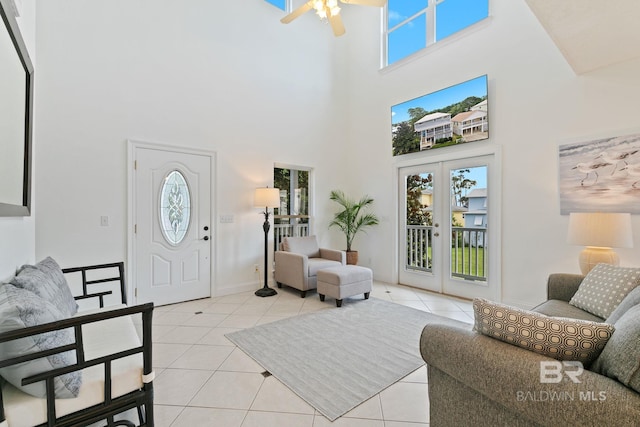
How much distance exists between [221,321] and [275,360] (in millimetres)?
1143

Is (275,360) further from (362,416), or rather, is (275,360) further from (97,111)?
(97,111)

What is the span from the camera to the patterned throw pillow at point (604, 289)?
1.89 meters

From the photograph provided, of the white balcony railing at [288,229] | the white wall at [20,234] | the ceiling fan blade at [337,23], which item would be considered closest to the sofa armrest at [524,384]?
the white wall at [20,234]

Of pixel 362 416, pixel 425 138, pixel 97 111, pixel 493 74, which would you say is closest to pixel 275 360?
pixel 362 416

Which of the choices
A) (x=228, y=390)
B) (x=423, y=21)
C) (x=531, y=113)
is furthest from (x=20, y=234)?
(x=423, y=21)

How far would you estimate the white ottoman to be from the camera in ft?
11.8

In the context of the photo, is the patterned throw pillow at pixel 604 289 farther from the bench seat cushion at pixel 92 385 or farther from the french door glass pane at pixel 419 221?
the bench seat cushion at pixel 92 385

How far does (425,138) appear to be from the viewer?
435 centimetres

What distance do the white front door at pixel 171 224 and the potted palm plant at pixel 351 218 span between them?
2306 mm

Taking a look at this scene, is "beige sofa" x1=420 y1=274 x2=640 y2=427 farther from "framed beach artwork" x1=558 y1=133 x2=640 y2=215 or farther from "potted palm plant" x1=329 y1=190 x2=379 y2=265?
"potted palm plant" x1=329 y1=190 x2=379 y2=265

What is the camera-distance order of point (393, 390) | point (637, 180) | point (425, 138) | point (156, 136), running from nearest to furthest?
1. point (393, 390)
2. point (637, 180)
3. point (156, 136)
4. point (425, 138)

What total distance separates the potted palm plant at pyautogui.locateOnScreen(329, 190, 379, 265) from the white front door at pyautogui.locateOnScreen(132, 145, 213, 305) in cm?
231

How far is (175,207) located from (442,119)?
12.9 ft

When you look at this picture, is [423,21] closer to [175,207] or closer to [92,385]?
[175,207]
